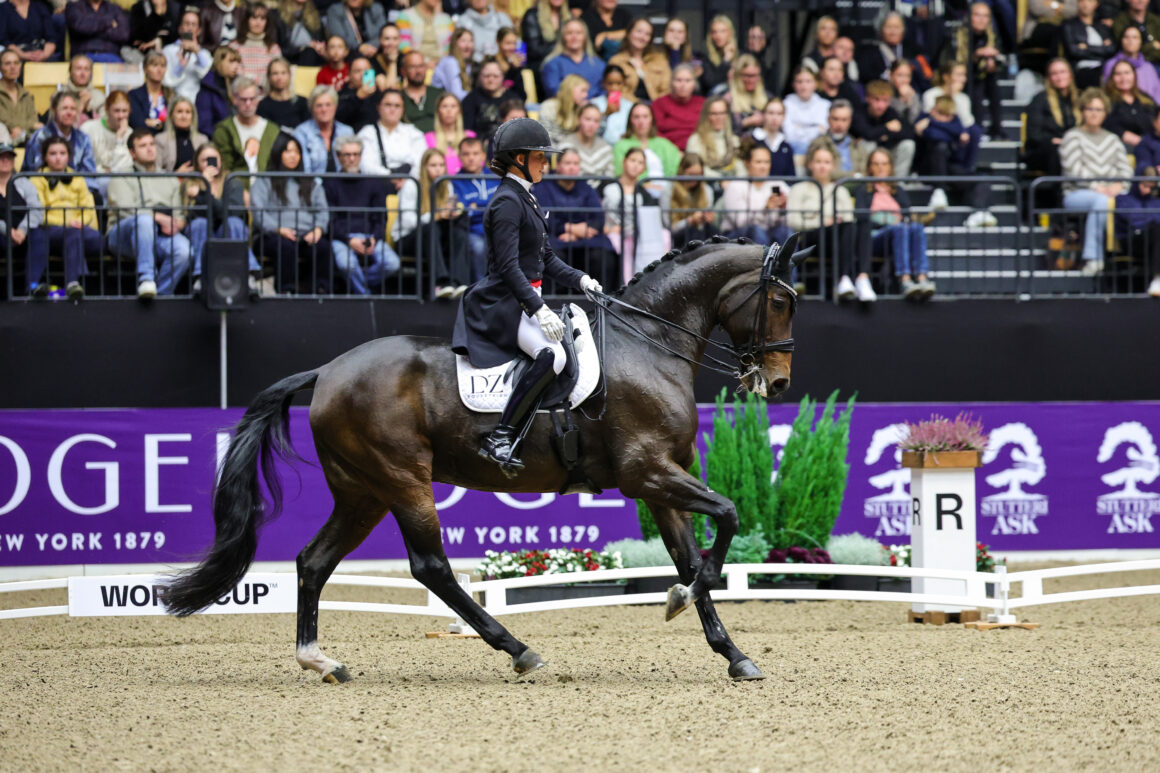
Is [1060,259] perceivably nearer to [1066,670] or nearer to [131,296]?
[1066,670]

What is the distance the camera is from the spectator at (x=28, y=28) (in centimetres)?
1502

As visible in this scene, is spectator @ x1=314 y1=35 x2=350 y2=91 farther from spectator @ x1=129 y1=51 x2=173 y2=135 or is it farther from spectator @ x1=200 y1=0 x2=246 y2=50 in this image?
spectator @ x1=129 y1=51 x2=173 y2=135

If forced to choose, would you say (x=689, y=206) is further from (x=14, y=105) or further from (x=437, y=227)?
(x=14, y=105)

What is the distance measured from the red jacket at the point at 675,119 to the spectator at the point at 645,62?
328mm

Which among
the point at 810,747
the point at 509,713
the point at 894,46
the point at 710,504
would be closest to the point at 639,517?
the point at 710,504

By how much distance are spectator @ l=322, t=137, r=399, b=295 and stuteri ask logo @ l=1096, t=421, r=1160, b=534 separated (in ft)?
21.9

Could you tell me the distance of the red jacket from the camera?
1560cm

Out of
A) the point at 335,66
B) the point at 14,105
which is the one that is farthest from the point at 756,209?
the point at 14,105

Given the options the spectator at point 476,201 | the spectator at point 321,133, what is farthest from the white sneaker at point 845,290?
the spectator at point 321,133

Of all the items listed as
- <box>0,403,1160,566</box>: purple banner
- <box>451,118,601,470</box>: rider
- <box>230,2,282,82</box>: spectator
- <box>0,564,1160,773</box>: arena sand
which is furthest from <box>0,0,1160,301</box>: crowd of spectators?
<box>451,118,601,470</box>: rider

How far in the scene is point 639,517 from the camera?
12.0m

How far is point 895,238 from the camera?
1423 centimetres

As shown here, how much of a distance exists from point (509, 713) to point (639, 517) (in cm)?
509

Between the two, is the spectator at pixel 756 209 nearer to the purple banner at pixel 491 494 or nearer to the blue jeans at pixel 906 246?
the blue jeans at pixel 906 246
